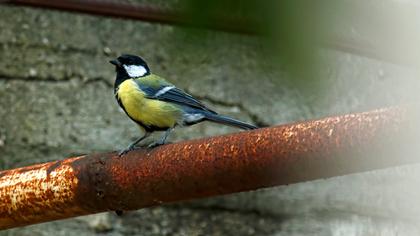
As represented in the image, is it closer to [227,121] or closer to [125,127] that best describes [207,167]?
[227,121]

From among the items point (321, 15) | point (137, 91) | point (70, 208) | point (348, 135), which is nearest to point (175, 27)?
point (321, 15)

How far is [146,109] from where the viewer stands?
216 centimetres

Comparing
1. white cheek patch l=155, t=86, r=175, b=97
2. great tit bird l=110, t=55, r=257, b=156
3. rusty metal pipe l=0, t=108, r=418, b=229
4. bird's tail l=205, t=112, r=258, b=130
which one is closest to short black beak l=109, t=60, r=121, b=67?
great tit bird l=110, t=55, r=257, b=156

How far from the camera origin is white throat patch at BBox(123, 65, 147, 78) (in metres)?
2.18

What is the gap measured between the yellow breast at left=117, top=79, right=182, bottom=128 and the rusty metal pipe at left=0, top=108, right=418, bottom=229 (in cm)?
86

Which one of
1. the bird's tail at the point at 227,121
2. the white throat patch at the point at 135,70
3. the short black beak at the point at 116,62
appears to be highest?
the white throat patch at the point at 135,70

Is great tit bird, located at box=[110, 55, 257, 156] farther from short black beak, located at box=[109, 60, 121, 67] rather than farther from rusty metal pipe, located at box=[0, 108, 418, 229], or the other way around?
rusty metal pipe, located at box=[0, 108, 418, 229]

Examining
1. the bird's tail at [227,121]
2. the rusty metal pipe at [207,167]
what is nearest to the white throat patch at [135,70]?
the bird's tail at [227,121]

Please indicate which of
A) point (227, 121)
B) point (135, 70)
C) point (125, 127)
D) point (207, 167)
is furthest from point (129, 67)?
point (207, 167)

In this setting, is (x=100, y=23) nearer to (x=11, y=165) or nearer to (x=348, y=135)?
(x=11, y=165)

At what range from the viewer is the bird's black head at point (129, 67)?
2.14m

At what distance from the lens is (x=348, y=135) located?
2.80 feet

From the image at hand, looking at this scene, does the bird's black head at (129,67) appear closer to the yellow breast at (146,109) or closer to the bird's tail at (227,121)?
the yellow breast at (146,109)

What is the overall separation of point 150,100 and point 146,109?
1.8 inches
